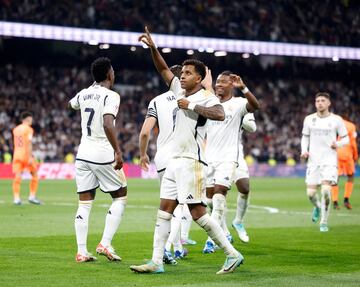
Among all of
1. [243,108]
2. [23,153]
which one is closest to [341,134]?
[243,108]

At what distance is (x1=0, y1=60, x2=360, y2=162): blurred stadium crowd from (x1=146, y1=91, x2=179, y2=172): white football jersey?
95.7 ft

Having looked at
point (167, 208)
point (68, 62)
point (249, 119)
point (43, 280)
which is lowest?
point (43, 280)

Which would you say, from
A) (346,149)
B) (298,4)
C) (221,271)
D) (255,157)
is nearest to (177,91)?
(221,271)

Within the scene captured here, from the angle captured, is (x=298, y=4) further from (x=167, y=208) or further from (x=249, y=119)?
(x=167, y=208)

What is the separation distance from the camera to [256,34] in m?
49.8

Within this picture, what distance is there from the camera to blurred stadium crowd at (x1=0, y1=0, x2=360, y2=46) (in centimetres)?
4381

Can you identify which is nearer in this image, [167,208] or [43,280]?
[43,280]

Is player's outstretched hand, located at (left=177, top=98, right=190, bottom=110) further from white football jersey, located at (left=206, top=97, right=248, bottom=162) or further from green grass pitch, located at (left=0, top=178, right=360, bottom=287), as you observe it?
white football jersey, located at (left=206, top=97, right=248, bottom=162)

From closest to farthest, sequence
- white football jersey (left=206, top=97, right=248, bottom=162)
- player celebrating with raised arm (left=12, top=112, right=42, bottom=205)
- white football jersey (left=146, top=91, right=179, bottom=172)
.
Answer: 1. white football jersey (left=146, top=91, right=179, bottom=172)
2. white football jersey (left=206, top=97, right=248, bottom=162)
3. player celebrating with raised arm (left=12, top=112, right=42, bottom=205)

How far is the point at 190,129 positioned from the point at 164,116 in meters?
1.34

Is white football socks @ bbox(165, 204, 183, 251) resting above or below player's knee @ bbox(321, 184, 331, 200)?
below

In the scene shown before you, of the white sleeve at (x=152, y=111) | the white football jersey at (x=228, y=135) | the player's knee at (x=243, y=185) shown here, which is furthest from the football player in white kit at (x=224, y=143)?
the white sleeve at (x=152, y=111)

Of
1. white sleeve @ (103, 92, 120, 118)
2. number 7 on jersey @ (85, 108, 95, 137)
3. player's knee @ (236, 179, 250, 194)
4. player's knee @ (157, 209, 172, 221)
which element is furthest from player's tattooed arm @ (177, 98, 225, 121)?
player's knee @ (236, 179, 250, 194)

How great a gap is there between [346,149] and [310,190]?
28.8 feet
